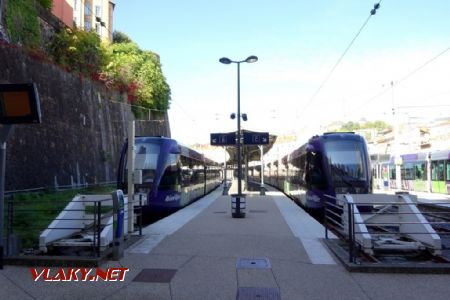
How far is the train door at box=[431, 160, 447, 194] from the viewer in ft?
99.1

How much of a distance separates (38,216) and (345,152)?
33.5 feet

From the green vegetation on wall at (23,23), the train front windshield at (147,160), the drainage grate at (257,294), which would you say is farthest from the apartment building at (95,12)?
the drainage grate at (257,294)

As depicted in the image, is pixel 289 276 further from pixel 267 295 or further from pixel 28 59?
pixel 28 59

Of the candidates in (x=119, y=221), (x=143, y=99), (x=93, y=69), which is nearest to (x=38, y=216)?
(x=119, y=221)

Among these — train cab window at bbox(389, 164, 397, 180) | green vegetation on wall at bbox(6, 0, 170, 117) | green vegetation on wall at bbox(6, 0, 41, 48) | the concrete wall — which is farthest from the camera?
train cab window at bbox(389, 164, 397, 180)

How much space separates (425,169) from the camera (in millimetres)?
33781

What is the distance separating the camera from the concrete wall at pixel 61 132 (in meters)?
20.7

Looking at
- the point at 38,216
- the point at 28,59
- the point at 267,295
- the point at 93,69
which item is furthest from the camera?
the point at 93,69

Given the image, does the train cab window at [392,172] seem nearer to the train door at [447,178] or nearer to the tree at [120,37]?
the train door at [447,178]

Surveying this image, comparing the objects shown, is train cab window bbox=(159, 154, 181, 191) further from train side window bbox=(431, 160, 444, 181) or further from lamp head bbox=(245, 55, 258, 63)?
train side window bbox=(431, 160, 444, 181)

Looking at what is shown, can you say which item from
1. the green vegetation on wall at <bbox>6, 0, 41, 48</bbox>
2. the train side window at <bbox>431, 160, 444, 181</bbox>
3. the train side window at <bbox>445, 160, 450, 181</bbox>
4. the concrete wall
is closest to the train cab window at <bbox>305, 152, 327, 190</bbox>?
the concrete wall

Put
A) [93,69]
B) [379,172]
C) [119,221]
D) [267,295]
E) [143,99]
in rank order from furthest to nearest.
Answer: [379,172] → [143,99] → [93,69] → [119,221] → [267,295]

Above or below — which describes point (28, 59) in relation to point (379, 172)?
above

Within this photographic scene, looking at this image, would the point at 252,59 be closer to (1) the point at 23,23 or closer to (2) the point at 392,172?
(1) the point at 23,23
